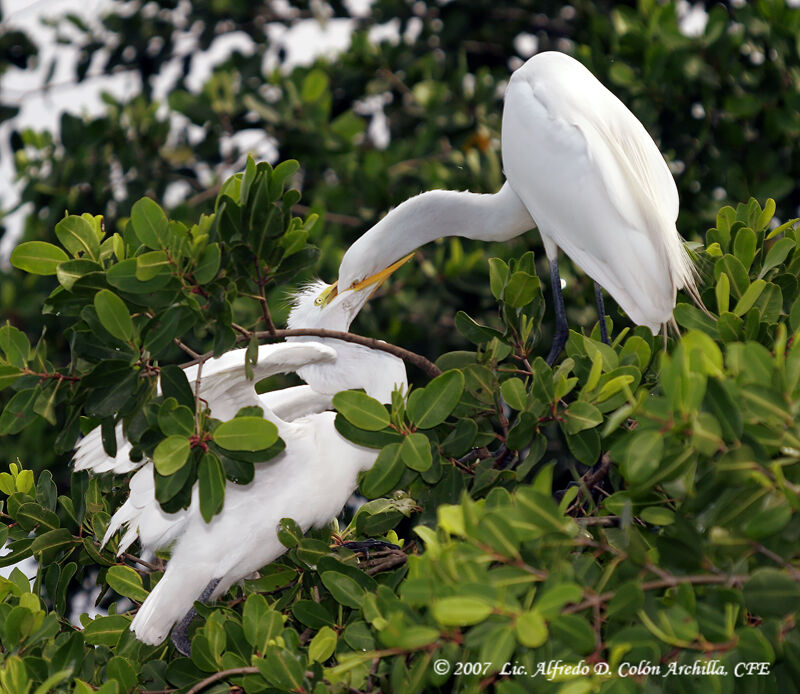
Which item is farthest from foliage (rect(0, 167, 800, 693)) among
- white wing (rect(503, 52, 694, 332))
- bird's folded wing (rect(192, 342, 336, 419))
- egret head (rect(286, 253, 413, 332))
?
egret head (rect(286, 253, 413, 332))

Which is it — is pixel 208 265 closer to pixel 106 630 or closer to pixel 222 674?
pixel 222 674

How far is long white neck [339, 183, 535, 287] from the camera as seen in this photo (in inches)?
103

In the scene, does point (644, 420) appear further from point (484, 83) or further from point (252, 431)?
point (484, 83)

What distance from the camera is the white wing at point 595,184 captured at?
7.21 ft

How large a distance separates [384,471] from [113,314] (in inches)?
20.4

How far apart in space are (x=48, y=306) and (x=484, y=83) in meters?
3.06

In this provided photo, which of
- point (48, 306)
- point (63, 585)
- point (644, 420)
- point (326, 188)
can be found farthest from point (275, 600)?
point (326, 188)

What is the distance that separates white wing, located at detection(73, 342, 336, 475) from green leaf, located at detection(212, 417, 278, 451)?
1.19ft

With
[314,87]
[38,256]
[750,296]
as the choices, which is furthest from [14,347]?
[314,87]

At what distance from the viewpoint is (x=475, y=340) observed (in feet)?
6.36

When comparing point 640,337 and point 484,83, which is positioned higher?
point 640,337

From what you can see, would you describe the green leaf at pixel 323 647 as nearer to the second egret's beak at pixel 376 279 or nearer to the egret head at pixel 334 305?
the egret head at pixel 334 305

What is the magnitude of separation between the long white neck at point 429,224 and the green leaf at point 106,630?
41.3 inches

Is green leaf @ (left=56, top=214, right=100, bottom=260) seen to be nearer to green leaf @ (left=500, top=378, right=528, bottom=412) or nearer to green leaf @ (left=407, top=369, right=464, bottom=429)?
green leaf @ (left=407, top=369, right=464, bottom=429)
